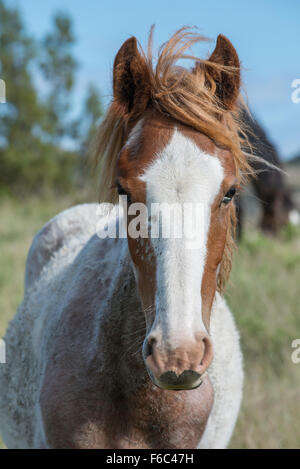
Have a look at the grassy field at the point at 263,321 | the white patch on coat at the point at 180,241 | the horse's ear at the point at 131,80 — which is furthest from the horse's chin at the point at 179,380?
the horse's ear at the point at 131,80

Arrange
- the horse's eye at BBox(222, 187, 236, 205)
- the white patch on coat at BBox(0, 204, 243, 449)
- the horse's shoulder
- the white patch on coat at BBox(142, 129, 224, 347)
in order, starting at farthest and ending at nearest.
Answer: the horse's shoulder
the white patch on coat at BBox(0, 204, 243, 449)
the horse's eye at BBox(222, 187, 236, 205)
the white patch on coat at BBox(142, 129, 224, 347)

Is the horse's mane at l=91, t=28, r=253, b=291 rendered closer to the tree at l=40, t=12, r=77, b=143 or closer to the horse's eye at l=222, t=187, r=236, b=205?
the horse's eye at l=222, t=187, r=236, b=205

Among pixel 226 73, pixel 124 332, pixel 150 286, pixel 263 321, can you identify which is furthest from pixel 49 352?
pixel 263 321

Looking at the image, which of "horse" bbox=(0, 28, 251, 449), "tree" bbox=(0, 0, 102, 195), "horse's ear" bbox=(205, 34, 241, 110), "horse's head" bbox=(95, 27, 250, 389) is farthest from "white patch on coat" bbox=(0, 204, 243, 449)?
"tree" bbox=(0, 0, 102, 195)

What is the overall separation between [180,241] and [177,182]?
0.70 ft

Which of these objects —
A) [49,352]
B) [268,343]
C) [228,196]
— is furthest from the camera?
[268,343]

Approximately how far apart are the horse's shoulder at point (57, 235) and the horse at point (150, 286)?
0.79 metres

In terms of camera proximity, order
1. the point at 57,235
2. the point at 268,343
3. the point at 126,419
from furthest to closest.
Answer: the point at 268,343 < the point at 57,235 < the point at 126,419

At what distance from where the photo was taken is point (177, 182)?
5.63 feet

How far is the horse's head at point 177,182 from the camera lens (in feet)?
5.13

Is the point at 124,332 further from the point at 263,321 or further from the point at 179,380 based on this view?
the point at 263,321

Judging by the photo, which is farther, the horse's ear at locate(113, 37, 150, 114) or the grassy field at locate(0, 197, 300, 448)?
the grassy field at locate(0, 197, 300, 448)

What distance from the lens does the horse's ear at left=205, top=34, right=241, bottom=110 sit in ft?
6.88
